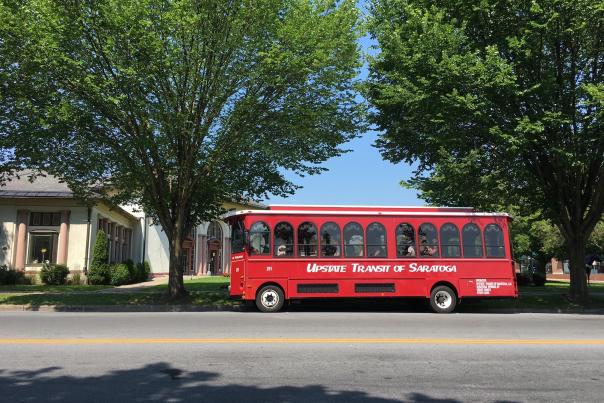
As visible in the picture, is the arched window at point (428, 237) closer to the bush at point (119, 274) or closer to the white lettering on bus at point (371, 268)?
the white lettering on bus at point (371, 268)

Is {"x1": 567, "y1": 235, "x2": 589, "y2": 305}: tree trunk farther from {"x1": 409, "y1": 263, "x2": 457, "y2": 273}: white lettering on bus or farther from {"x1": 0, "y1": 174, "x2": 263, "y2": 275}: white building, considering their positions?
{"x1": 0, "y1": 174, "x2": 263, "y2": 275}: white building

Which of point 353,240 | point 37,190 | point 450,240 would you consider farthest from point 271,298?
point 37,190

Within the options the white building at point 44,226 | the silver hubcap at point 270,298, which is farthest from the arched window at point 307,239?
the white building at point 44,226

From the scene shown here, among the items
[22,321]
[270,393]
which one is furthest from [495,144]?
[22,321]

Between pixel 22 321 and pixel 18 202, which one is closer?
pixel 22 321

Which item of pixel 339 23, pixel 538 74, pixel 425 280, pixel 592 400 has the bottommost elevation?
pixel 592 400

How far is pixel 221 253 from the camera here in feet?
170

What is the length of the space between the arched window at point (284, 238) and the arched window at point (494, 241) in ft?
19.6

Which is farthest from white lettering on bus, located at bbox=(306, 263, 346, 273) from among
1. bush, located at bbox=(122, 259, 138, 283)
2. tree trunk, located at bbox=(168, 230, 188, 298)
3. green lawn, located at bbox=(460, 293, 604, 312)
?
bush, located at bbox=(122, 259, 138, 283)

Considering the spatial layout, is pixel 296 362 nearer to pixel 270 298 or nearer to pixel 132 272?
pixel 270 298

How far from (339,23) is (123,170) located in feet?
28.4

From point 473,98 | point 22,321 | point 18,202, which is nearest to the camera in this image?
point 22,321

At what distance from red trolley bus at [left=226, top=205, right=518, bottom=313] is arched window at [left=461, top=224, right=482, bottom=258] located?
0.03 metres

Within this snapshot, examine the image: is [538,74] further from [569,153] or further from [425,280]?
[425,280]
